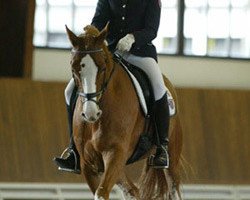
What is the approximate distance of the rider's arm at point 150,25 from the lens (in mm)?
4895

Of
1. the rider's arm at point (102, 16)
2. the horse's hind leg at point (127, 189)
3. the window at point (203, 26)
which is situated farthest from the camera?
the window at point (203, 26)

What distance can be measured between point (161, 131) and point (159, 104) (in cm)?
17

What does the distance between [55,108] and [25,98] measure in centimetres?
32

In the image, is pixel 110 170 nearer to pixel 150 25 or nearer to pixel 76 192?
pixel 150 25

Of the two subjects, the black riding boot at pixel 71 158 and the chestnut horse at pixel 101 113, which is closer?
the chestnut horse at pixel 101 113

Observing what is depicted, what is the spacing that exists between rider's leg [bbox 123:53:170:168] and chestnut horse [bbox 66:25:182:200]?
0.18 meters

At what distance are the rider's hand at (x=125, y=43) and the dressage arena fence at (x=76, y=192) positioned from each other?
2607 millimetres

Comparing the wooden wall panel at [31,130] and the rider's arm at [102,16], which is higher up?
the rider's arm at [102,16]

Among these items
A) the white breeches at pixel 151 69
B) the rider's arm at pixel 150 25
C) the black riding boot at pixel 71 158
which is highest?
the rider's arm at pixel 150 25

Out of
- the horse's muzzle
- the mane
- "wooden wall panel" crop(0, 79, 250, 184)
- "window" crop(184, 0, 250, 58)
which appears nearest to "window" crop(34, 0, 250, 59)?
"window" crop(184, 0, 250, 58)

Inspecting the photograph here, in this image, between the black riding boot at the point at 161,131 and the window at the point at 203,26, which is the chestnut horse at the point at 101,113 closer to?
the black riding boot at the point at 161,131

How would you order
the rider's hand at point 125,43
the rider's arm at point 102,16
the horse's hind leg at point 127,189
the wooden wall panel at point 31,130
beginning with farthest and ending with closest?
the wooden wall panel at point 31,130 → the horse's hind leg at point 127,189 → the rider's arm at point 102,16 → the rider's hand at point 125,43

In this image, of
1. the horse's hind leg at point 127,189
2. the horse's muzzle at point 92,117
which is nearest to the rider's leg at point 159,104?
the horse's hind leg at point 127,189

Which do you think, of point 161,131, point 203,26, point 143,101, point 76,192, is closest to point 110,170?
point 143,101
